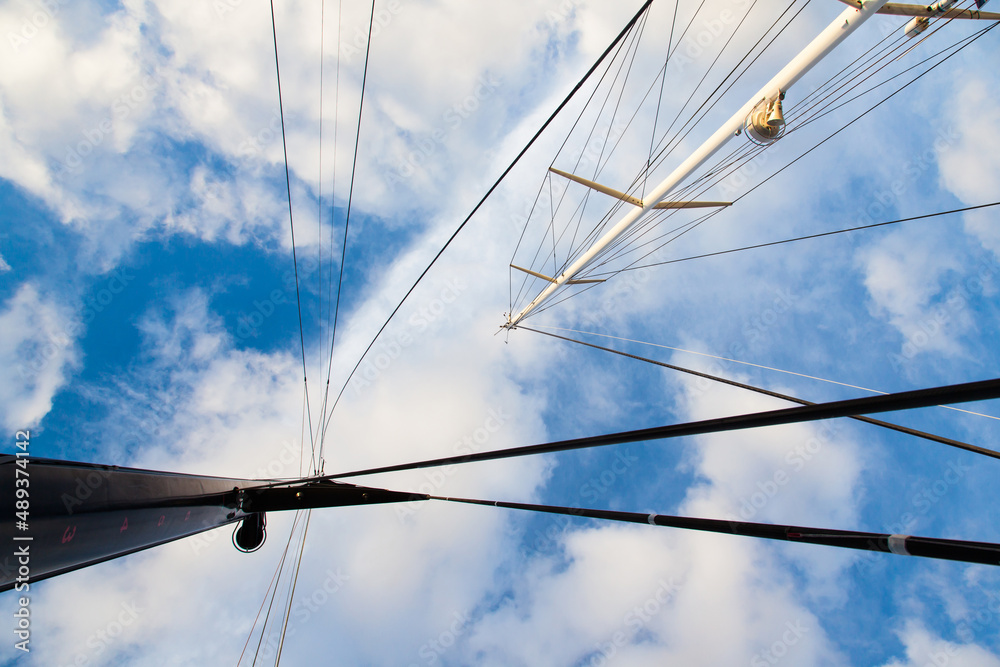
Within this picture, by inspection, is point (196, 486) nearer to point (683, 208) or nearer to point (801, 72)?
point (801, 72)

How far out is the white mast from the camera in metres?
6.91

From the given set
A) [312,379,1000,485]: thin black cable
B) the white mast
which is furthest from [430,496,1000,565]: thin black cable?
the white mast

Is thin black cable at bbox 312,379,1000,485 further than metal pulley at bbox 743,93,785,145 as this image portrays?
No

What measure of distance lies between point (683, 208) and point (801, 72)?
5262mm

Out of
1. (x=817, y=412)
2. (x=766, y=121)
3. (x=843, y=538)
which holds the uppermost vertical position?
(x=766, y=121)

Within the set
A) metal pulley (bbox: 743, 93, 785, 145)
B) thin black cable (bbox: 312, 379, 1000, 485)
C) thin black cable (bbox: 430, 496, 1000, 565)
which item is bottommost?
thin black cable (bbox: 430, 496, 1000, 565)

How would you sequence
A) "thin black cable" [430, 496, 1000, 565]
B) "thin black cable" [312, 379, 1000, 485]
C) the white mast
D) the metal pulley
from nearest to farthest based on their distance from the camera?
"thin black cable" [312, 379, 1000, 485] < "thin black cable" [430, 496, 1000, 565] < the white mast < the metal pulley

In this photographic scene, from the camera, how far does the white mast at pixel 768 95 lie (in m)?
6.91

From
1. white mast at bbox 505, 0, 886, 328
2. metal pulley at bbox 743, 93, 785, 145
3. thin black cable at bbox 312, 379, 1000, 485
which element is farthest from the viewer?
metal pulley at bbox 743, 93, 785, 145

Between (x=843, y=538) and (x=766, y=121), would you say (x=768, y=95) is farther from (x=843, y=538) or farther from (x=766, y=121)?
(x=843, y=538)

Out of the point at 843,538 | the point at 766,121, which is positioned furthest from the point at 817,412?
the point at 766,121

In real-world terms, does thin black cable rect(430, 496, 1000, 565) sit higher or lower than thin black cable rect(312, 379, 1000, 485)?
lower

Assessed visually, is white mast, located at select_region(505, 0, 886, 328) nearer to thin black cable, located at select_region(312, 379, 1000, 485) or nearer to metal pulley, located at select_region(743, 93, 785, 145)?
metal pulley, located at select_region(743, 93, 785, 145)

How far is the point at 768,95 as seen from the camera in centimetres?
838
